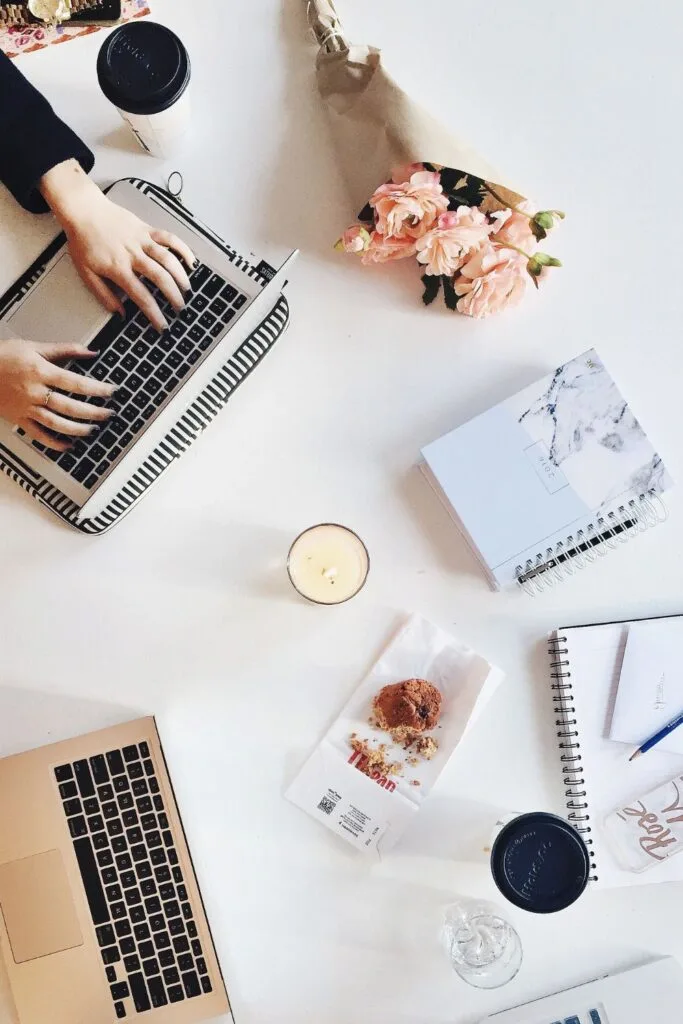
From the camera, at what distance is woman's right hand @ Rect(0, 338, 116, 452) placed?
977mm

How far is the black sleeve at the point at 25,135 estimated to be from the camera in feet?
3.28

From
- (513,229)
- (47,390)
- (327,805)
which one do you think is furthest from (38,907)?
(513,229)

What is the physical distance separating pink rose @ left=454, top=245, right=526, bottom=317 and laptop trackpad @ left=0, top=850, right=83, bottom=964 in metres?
0.81

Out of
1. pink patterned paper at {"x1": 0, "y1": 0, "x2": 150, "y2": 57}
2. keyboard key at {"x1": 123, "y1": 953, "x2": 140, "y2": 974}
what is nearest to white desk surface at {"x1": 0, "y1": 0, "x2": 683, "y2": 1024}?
pink patterned paper at {"x1": 0, "y1": 0, "x2": 150, "y2": 57}

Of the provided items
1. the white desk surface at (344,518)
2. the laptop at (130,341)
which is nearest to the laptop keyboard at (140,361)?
the laptop at (130,341)

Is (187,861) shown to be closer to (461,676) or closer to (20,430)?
(461,676)

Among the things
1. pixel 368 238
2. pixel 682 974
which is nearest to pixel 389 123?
pixel 368 238

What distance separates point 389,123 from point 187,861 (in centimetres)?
89

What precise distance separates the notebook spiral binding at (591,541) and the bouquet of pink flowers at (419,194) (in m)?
0.29

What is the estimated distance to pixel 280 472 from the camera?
1.08 m

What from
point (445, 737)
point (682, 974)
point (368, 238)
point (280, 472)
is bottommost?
point (682, 974)

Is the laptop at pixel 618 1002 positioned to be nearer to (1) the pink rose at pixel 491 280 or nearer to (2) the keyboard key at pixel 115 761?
(2) the keyboard key at pixel 115 761

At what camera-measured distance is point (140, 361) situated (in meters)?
1.00

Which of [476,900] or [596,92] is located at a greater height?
[596,92]
